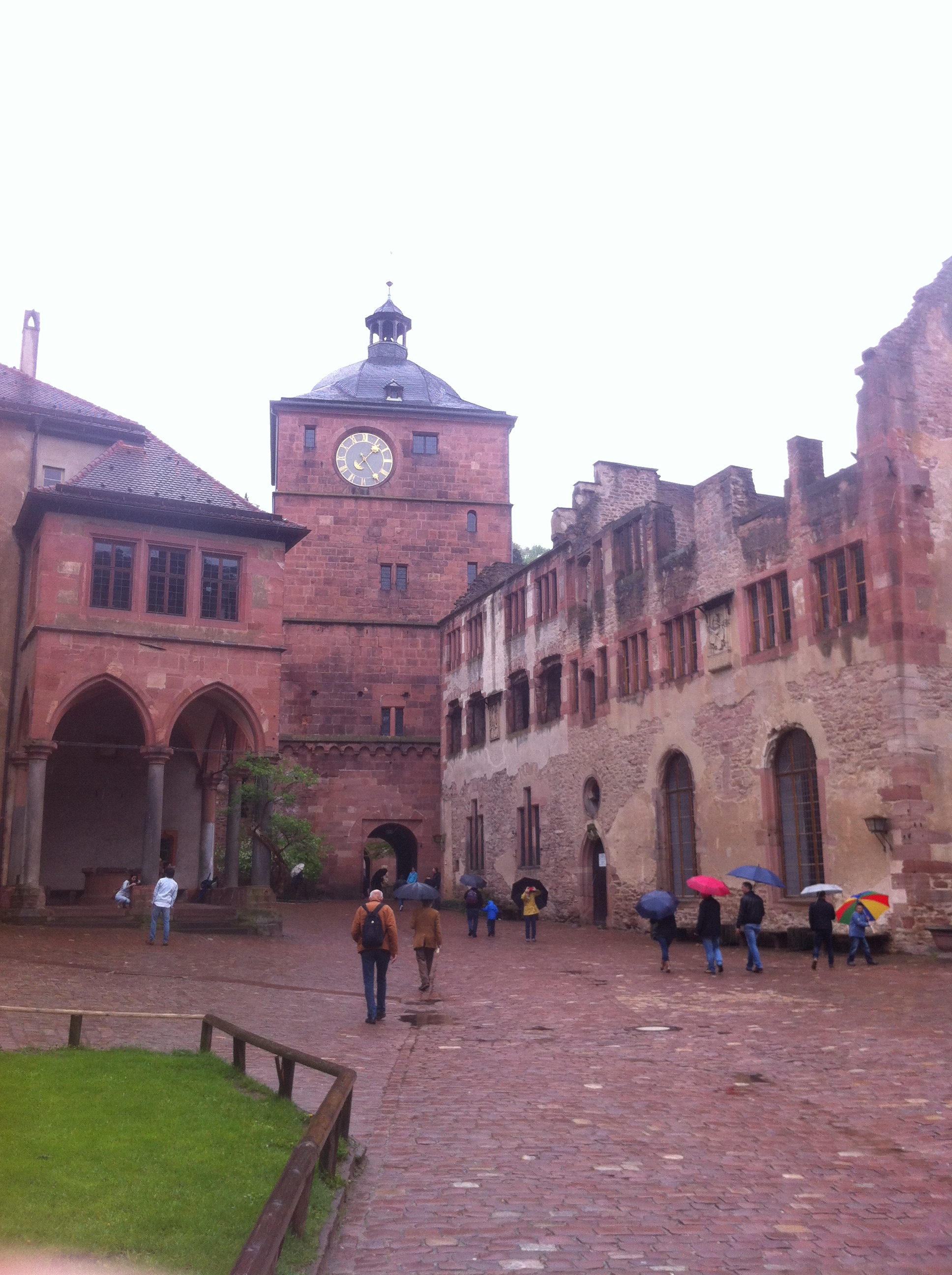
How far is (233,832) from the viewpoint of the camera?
28.2 metres

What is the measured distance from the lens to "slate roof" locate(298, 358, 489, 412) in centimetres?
4959

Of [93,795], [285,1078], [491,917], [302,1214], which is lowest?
[302,1214]

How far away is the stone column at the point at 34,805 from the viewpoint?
25.4 metres

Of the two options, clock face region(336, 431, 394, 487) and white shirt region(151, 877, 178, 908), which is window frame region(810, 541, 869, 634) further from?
clock face region(336, 431, 394, 487)

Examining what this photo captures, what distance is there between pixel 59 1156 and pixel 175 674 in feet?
70.6

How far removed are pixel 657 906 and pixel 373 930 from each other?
6.84m

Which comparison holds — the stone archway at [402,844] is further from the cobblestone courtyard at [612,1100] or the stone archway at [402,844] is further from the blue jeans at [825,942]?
the blue jeans at [825,942]

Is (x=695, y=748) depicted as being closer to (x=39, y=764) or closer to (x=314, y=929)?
(x=314, y=929)

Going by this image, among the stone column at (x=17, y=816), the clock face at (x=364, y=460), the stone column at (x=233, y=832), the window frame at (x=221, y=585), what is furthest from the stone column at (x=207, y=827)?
the clock face at (x=364, y=460)

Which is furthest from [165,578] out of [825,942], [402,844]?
[402,844]

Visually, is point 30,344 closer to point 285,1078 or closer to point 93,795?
point 93,795

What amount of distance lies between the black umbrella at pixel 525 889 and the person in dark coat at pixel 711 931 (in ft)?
51.1

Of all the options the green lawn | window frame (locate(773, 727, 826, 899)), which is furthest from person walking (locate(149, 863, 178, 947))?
the green lawn

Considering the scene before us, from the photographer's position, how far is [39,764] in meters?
26.0
